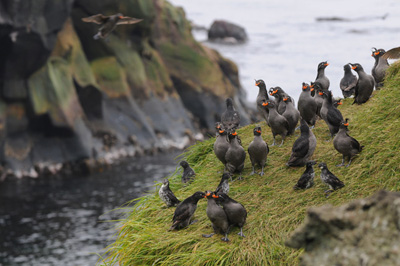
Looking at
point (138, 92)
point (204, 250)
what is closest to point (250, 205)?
point (204, 250)

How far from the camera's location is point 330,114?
9586 millimetres

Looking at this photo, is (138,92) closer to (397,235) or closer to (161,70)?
(161,70)

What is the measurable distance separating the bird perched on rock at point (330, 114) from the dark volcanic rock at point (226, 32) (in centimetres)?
5936

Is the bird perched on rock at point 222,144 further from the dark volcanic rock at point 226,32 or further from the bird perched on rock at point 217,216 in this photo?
the dark volcanic rock at point 226,32

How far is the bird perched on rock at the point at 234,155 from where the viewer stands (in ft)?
29.9

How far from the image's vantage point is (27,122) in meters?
35.1

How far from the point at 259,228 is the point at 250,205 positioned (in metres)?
0.70

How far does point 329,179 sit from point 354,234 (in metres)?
4.65

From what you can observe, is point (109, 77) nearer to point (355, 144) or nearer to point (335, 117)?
point (335, 117)

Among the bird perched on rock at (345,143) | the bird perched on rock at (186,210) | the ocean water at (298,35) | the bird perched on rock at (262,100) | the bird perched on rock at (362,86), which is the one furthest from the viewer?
the ocean water at (298,35)

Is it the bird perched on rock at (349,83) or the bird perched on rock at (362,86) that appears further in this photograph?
the bird perched on rock at (349,83)

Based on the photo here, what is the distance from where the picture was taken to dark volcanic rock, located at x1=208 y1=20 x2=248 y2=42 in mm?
68500

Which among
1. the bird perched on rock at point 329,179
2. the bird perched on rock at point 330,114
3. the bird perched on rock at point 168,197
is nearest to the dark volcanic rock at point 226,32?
the bird perched on rock at point 330,114

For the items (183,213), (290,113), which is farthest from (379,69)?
(183,213)
